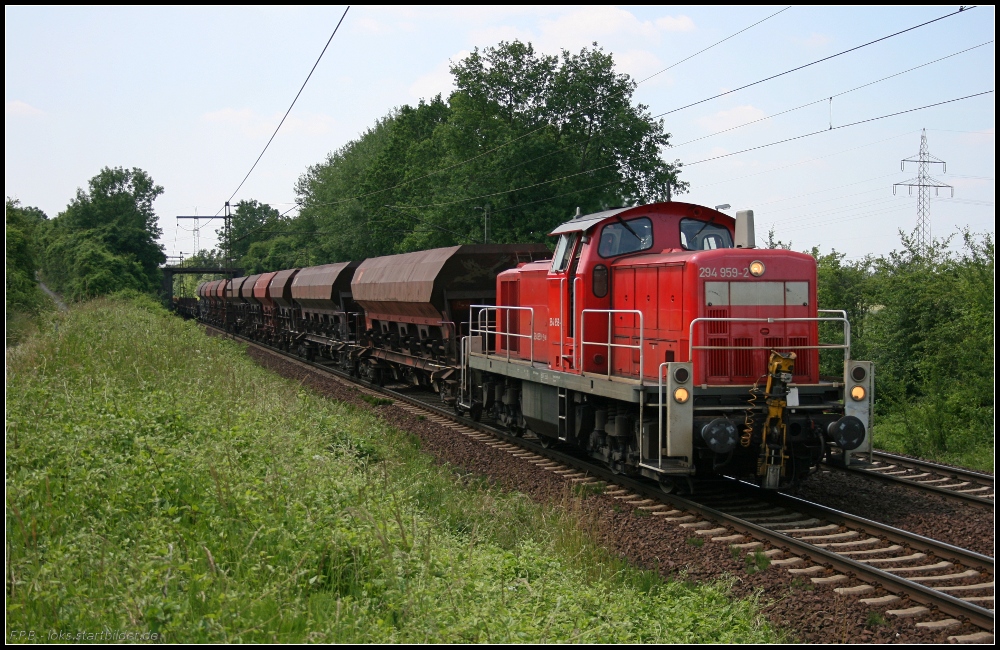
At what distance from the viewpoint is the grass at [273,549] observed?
15.7 feet

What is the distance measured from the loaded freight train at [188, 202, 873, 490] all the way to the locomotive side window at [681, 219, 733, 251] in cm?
2

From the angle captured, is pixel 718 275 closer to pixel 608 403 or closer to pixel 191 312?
pixel 608 403

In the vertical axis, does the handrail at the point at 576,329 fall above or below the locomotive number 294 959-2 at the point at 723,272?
below

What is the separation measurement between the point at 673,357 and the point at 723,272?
1.26 metres

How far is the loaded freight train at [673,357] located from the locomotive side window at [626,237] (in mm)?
20

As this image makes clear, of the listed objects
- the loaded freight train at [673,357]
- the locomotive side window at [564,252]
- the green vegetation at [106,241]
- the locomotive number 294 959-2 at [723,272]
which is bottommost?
the loaded freight train at [673,357]

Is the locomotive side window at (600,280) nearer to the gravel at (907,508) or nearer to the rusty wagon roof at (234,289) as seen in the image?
the gravel at (907,508)

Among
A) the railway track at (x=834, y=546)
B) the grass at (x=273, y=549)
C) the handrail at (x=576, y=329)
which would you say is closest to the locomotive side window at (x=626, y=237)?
the handrail at (x=576, y=329)

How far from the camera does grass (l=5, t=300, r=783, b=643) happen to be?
4.79 m

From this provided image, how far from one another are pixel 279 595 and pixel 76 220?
5732cm

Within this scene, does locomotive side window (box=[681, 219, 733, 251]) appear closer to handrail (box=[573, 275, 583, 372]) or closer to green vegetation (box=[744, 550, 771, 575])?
handrail (box=[573, 275, 583, 372])

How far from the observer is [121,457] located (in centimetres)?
737

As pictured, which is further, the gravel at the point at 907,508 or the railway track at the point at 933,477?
the railway track at the point at 933,477

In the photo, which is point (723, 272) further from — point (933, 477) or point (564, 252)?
point (933, 477)
